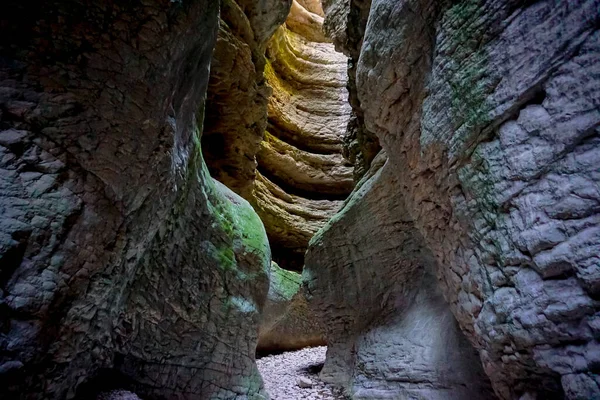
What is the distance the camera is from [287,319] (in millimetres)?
9414

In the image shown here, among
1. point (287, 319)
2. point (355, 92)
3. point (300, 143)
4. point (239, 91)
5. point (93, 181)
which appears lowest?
point (93, 181)

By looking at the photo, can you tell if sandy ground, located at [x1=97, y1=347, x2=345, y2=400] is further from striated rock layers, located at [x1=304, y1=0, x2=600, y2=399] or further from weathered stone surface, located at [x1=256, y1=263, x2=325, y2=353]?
striated rock layers, located at [x1=304, y1=0, x2=600, y2=399]

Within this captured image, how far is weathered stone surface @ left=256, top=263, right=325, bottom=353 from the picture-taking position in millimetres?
8125

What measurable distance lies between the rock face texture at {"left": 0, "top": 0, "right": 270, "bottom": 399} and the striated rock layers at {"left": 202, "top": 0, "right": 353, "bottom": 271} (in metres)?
4.81

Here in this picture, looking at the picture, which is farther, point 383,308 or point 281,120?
point 281,120

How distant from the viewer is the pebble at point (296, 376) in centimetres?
548

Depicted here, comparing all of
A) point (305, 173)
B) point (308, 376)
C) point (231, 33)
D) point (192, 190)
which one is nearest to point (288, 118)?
point (305, 173)

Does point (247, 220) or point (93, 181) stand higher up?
point (247, 220)

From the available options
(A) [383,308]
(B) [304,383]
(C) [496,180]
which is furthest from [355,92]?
(B) [304,383]

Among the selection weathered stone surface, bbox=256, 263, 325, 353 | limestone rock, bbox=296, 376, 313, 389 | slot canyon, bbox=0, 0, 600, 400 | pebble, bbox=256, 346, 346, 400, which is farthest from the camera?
weathered stone surface, bbox=256, 263, 325, 353

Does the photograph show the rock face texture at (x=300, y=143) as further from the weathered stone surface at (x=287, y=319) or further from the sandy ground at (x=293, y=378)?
the sandy ground at (x=293, y=378)

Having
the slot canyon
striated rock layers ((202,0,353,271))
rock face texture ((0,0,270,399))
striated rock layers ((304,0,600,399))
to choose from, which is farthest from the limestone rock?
striated rock layers ((202,0,353,271))

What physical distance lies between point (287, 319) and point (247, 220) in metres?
5.00

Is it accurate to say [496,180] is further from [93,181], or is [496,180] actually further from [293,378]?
[293,378]
